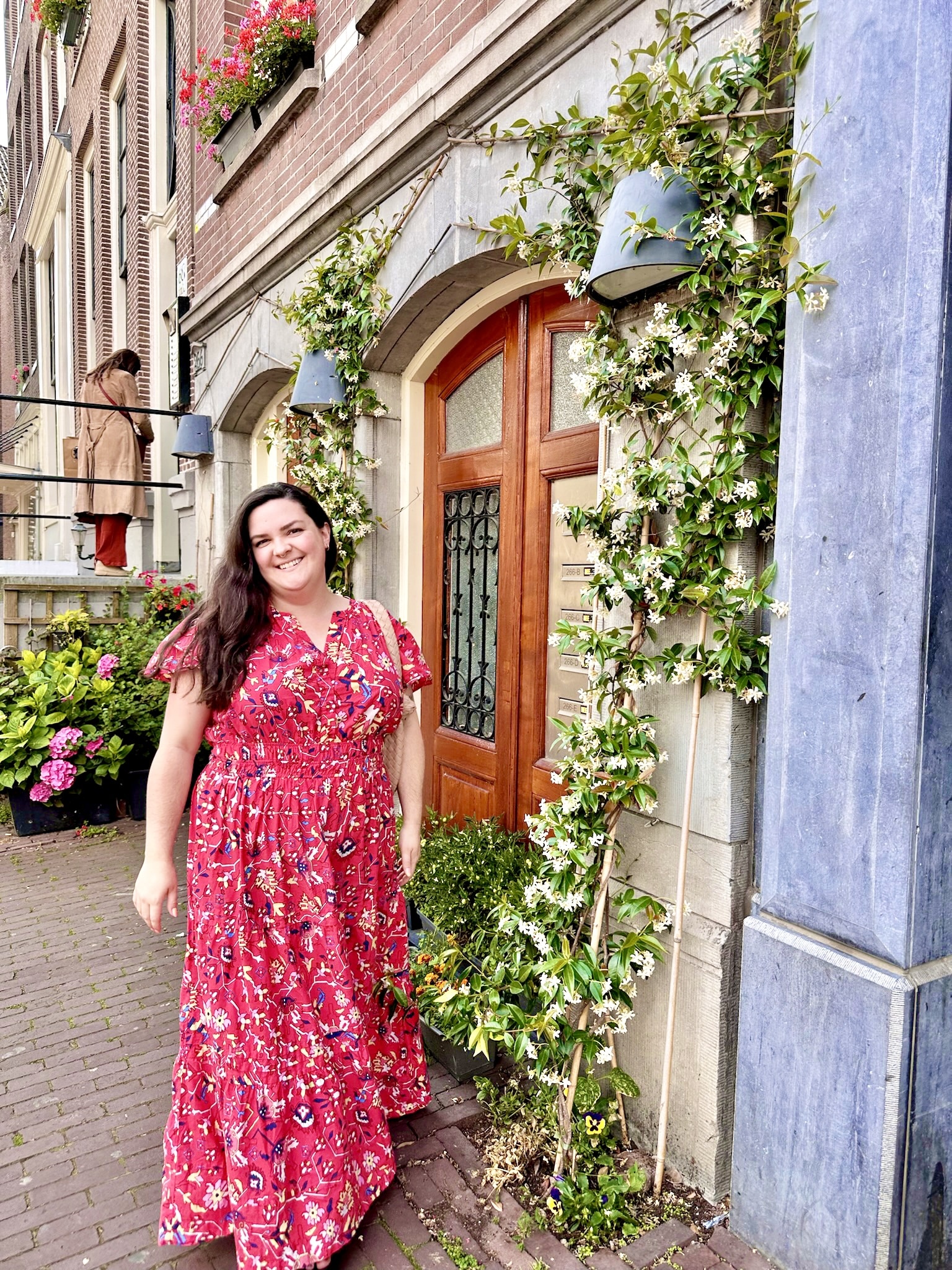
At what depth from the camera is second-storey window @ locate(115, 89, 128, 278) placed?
1089 centimetres

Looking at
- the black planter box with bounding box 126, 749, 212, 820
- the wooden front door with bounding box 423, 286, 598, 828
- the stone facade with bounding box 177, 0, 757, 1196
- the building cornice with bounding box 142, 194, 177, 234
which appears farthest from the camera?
the building cornice with bounding box 142, 194, 177, 234

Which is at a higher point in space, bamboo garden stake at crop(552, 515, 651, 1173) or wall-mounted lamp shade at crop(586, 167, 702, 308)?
wall-mounted lamp shade at crop(586, 167, 702, 308)

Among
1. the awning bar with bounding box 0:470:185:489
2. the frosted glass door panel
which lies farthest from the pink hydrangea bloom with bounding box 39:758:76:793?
the frosted glass door panel

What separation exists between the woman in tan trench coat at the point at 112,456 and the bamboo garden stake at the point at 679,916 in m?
6.54

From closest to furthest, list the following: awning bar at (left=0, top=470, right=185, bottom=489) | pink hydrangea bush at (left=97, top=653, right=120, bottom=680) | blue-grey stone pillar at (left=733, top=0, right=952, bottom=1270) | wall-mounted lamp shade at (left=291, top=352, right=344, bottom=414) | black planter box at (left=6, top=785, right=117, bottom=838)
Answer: blue-grey stone pillar at (left=733, top=0, right=952, bottom=1270), wall-mounted lamp shade at (left=291, top=352, right=344, bottom=414), black planter box at (left=6, top=785, right=117, bottom=838), pink hydrangea bush at (left=97, top=653, right=120, bottom=680), awning bar at (left=0, top=470, right=185, bottom=489)

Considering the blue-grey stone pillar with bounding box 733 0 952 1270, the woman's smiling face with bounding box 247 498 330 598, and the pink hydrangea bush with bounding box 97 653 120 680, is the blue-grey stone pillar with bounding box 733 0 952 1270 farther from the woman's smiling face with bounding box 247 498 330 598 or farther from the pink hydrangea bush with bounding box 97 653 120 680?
the pink hydrangea bush with bounding box 97 653 120 680

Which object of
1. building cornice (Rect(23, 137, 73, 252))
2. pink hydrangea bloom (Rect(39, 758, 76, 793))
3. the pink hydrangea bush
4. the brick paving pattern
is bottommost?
the brick paving pattern

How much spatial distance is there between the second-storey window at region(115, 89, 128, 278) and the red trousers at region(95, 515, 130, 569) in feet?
16.8

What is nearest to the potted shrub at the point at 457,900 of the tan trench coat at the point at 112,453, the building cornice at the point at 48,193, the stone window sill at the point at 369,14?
the stone window sill at the point at 369,14

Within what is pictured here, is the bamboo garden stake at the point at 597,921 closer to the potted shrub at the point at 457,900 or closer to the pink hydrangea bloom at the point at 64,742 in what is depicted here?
the potted shrub at the point at 457,900

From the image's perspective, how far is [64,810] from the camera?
5.69 m

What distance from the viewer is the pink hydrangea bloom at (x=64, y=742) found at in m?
5.38

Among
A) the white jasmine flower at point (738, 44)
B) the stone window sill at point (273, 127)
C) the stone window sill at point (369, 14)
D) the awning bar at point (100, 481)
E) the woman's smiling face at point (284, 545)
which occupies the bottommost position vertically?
the woman's smiling face at point (284, 545)

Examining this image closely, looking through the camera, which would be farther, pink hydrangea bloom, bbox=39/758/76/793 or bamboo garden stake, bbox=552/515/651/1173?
pink hydrangea bloom, bbox=39/758/76/793
